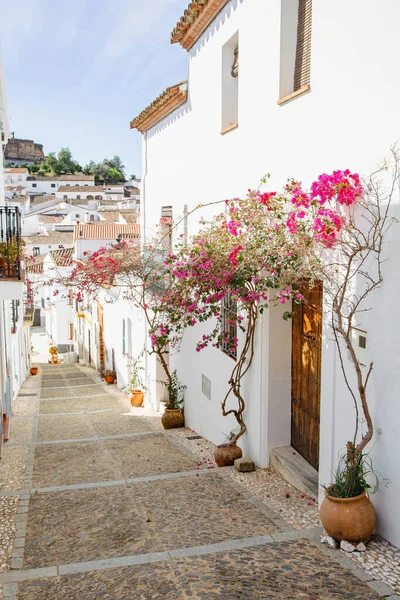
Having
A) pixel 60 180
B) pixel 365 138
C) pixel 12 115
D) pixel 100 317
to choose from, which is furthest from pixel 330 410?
pixel 60 180

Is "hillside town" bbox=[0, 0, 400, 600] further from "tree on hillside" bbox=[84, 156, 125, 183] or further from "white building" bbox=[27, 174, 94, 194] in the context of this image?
"tree on hillside" bbox=[84, 156, 125, 183]

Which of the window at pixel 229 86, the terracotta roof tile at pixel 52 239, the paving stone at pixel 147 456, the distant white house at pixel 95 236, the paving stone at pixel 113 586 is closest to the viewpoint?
the paving stone at pixel 113 586

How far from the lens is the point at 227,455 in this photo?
864 centimetres

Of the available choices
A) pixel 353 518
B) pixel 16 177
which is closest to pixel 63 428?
pixel 353 518

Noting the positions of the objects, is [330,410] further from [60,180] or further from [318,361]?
[60,180]

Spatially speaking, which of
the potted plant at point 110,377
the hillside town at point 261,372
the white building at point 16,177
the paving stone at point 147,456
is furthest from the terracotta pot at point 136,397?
the white building at point 16,177

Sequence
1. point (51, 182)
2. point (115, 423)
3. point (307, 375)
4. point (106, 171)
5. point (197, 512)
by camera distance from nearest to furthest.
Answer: point (197, 512)
point (307, 375)
point (115, 423)
point (51, 182)
point (106, 171)

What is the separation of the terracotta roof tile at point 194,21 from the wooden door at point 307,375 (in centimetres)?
517

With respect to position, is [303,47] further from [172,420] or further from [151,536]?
[172,420]

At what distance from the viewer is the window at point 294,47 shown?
740 cm

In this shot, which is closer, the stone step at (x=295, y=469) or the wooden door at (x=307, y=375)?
the stone step at (x=295, y=469)

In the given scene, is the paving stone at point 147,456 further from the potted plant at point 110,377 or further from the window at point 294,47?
the potted plant at point 110,377

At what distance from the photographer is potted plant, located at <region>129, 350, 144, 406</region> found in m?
16.8

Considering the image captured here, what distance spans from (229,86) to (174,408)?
21.7 feet
